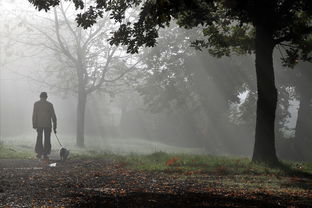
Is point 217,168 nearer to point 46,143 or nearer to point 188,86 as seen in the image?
point 46,143

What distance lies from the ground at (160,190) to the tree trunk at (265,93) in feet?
9.88

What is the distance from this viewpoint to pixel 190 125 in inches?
1657

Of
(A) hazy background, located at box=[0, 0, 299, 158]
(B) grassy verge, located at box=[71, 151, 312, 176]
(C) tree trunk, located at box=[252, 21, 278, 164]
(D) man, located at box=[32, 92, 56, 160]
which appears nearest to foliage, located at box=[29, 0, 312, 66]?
(C) tree trunk, located at box=[252, 21, 278, 164]

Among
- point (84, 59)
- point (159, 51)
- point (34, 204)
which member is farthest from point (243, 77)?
point (34, 204)

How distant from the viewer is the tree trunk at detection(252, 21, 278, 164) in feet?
46.4

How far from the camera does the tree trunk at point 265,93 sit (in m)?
14.2

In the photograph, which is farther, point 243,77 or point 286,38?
point 243,77

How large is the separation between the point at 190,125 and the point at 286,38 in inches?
1109

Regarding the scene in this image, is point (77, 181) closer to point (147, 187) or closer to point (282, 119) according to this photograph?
point (147, 187)

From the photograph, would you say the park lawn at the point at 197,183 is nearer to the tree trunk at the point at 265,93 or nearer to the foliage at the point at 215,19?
the tree trunk at the point at 265,93

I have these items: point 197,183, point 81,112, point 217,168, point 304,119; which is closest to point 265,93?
point 217,168

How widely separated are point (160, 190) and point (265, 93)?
7669 mm

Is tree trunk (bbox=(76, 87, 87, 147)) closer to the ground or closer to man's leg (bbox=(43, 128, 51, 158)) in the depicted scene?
man's leg (bbox=(43, 128, 51, 158))

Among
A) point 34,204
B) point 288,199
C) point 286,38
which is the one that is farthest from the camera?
point 286,38
